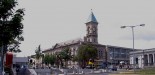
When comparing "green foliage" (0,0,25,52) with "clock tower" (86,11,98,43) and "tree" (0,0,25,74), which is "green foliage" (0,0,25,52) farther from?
"clock tower" (86,11,98,43)

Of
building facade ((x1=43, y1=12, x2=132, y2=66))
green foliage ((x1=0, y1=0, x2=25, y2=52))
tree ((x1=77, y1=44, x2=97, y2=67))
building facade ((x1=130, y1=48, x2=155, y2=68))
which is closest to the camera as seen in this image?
green foliage ((x1=0, y1=0, x2=25, y2=52))

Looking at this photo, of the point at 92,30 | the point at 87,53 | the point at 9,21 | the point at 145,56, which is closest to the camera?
the point at 9,21

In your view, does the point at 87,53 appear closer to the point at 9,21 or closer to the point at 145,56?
the point at 145,56

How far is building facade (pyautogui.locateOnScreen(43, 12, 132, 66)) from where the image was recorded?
6284 inches

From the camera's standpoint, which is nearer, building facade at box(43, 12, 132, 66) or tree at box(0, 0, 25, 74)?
tree at box(0, 0, 25, 74)

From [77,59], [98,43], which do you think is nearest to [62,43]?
[98,43]

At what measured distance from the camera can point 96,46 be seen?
529 feet

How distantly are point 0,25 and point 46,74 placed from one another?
1737 inches

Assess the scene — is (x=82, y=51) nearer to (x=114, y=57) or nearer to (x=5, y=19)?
(x=114, y=57)

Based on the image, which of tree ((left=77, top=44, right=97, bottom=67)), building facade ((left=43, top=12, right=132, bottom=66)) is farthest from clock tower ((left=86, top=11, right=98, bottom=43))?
tree ((left=77, top=44, right=97, bottom=67))

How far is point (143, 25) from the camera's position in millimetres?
58594

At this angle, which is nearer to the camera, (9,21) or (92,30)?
(9,21)

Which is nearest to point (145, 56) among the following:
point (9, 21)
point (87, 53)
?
point (87, 53)

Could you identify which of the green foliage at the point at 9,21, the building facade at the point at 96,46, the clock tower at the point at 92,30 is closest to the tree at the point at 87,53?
the building facade at the point at 96,46
